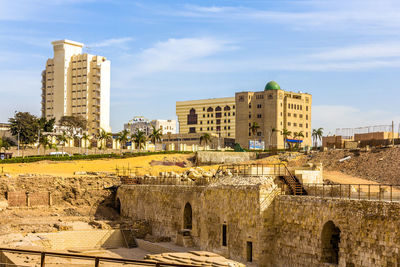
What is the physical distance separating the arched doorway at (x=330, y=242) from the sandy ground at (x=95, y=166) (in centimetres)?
3688

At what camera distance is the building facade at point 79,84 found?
14012 centimetres

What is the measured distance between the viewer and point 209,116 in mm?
145250

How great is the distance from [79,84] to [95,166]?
259 ft

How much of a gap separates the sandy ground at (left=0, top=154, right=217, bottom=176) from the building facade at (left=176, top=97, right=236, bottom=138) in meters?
62.8

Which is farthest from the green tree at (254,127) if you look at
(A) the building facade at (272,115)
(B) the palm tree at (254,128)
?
(A) the building facade at (272,115)

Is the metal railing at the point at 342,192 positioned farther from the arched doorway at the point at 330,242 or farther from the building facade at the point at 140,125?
the building facade at the point at 140,125

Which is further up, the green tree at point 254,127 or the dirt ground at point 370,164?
the green tree at point 254,127

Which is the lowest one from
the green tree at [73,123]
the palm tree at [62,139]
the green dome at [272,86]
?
the palm tree at [62,139]

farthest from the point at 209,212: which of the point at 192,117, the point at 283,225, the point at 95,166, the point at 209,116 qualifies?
the point at 192,117

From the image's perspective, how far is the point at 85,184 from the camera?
4728cm

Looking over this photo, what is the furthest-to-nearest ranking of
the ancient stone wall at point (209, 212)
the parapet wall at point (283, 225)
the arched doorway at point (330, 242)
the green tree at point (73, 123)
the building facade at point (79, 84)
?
1. the building facade at point (79, 84)
2. the green tree at point (73, 123)
3. the ancient stone wall at point (209, 212)
4. the arched doorway at point (330, 242)
5. the parapet wall at point (283, 225)

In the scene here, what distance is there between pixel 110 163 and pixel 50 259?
41629mm

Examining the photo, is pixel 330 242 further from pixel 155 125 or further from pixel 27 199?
pixel 155 125

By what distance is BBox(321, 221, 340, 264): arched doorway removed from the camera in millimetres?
22484
